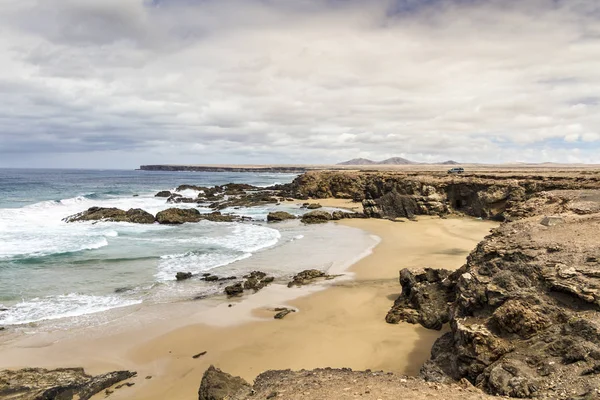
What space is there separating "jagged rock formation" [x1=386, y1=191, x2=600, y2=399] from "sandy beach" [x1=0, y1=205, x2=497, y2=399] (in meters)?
2.22

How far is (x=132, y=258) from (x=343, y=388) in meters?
16.2

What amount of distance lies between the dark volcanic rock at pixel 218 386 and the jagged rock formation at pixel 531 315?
3496mm

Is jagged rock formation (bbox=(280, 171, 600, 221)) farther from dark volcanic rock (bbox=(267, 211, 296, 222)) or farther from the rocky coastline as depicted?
the rocky coastline

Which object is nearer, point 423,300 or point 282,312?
point 423,300

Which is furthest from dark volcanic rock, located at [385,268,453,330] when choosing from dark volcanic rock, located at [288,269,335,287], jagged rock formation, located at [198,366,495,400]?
dark volcanic rock, located at [288,269,335,287]

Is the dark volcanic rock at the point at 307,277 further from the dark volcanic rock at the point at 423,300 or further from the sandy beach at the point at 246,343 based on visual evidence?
the dark volcanic rock at the point at 423,300

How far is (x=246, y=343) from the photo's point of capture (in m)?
10.3

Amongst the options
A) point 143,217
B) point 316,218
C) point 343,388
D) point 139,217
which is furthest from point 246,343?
point 139,217

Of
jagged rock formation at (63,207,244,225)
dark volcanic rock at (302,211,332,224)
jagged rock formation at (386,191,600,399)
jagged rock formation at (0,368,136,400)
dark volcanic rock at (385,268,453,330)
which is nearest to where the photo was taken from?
jagged rock formation at (386,191,600,399)

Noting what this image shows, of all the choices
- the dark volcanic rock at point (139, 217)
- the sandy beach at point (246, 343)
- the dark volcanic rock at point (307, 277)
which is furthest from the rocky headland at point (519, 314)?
the dark volcanic rock at point (139, 217)

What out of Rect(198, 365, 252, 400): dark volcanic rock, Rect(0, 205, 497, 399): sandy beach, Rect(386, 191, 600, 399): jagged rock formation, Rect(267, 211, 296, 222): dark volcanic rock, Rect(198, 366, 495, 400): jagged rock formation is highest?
Rect(386, 191, 600, 399): jagged rock formation

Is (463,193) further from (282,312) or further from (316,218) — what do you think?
(282,312)

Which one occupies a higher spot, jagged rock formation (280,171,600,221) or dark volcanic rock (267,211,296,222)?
jagged rock formation (280,171,600,221)

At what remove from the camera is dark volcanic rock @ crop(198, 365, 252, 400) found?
7000 mm
